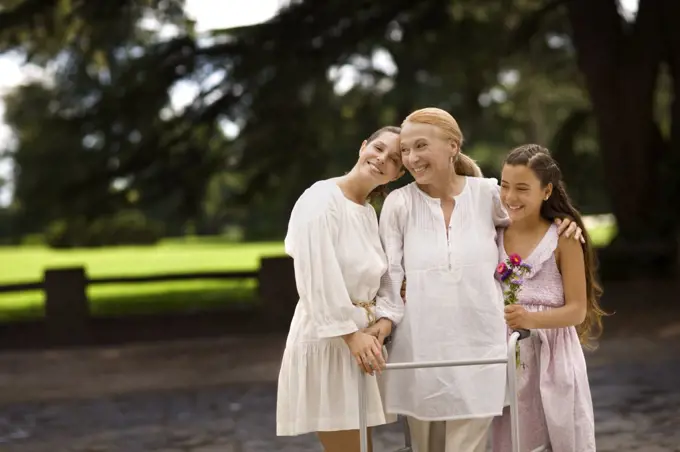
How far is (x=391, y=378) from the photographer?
398 cm

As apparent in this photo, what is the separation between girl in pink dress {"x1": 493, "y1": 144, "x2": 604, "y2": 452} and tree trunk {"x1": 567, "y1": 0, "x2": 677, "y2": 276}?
47.8ft

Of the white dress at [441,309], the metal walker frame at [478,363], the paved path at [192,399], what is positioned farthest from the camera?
the paved path at [192,399]

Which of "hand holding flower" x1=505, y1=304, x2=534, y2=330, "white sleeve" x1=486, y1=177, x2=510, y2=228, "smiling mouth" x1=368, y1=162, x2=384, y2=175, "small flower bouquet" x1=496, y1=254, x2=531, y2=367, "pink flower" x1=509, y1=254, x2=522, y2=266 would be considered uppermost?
"smiling mouth" x1=368, y1=162, x2=384, y2=175

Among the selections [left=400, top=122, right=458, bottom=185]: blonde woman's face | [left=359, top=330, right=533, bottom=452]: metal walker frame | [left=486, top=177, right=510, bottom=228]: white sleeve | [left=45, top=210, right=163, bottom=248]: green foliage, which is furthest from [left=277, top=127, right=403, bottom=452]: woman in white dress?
Result: [left=45, top=210, right=163, bottom=248]: green foliage

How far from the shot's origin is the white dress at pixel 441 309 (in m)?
3.91

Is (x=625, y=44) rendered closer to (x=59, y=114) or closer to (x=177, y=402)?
(x=59, y=114)

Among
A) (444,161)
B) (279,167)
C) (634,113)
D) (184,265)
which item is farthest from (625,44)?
(184,265)

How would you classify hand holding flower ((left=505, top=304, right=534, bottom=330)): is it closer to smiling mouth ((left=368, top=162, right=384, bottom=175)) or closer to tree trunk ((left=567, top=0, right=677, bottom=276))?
smiling mouth ((left=368, top=162, right=384, bottom=175))

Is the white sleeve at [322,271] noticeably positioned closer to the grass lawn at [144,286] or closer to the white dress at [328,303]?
the white dress at [328,303]

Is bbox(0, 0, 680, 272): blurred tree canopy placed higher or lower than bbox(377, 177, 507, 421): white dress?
higher

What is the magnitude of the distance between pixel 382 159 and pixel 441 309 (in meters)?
0.57

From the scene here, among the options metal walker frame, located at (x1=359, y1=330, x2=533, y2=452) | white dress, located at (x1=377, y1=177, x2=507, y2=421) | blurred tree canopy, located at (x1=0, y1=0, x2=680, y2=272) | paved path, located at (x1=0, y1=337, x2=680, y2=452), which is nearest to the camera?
metal walker frame, located at (x1=359, y1=330, x2=533, y2=452)

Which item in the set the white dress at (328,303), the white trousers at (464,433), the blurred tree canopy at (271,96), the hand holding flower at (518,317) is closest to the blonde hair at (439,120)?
the white dress at (328,303)

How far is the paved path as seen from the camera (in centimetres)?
786
